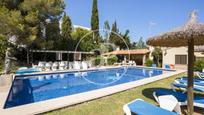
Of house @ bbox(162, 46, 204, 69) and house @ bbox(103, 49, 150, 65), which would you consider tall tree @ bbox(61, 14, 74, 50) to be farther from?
house @ bbox(162, 46, 204, 69)

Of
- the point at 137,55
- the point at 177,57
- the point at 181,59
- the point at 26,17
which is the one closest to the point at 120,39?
the point at 137,55

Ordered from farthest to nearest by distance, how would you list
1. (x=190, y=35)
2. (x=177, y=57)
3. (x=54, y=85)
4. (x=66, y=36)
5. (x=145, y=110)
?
(x=66, y=36) → (x=177, y=57) → (x=54, y=85) → (x=190, y=35) → (x=145, y=110)

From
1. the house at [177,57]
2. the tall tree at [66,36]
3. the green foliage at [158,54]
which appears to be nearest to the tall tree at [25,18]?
the tall tree at [66,36]

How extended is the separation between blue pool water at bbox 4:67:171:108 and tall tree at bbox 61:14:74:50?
10.7 meters

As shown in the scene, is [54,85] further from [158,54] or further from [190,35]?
[158,54]

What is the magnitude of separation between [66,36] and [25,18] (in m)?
10.5

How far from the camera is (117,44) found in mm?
42594

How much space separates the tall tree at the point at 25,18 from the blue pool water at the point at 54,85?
7271mm

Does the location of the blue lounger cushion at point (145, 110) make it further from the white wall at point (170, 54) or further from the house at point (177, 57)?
the white wall at point (170, 54)

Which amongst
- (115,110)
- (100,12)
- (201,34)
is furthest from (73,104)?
(100,12)

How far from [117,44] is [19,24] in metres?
25.1

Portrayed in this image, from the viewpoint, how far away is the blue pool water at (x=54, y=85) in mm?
9578

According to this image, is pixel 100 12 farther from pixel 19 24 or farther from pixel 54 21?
pixel 19 24

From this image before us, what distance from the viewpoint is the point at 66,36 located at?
1264 inches
